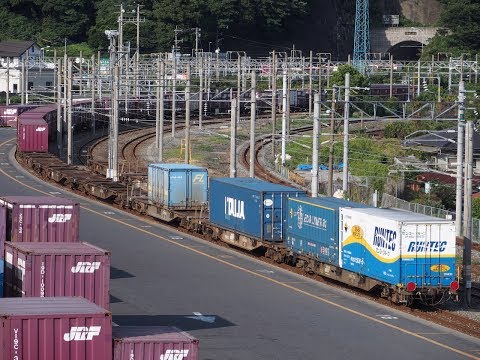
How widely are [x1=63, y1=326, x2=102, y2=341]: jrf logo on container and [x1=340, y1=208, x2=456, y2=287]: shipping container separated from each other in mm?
14964

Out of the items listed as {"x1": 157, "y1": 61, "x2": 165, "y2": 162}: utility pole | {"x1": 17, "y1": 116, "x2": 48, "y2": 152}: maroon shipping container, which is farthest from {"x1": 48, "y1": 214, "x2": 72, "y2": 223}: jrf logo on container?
{"x1": 17, "y1": 116, "x2": 48, "y2": 152}: maroon shipping container

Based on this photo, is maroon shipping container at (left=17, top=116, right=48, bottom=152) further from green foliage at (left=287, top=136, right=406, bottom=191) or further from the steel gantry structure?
the steel gantry structure

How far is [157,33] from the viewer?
16100cm

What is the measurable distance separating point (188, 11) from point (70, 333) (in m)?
A: 142

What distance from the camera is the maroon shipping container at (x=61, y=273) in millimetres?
29969

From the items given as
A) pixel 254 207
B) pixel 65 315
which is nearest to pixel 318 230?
pixel 254 207

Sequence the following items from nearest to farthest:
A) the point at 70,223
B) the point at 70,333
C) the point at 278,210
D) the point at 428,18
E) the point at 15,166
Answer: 1. the point at 70,333
2. the point at 70,223
3. the point at 278,210
4. the point at 15,166
5. the point at 428,18

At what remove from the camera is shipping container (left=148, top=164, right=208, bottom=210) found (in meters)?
54.7

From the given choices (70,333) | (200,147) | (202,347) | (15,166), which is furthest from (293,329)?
(200,147)

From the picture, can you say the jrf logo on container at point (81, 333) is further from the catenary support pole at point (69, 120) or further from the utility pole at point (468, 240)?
the catenary support pole at point (69, 120)

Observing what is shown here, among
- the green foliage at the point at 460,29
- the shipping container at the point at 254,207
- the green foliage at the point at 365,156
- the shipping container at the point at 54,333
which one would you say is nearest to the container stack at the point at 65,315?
the shipping container at the point at 54,333

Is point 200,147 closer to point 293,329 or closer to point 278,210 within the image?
point 278,210

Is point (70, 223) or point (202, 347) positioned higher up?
point (70, 223)

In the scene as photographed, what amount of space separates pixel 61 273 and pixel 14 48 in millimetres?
117104
